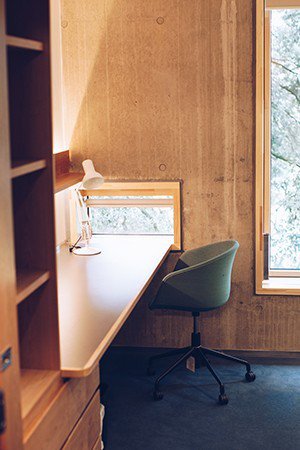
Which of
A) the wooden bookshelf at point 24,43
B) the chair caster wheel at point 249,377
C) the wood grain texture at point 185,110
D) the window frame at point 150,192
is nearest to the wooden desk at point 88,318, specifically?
the window frame at point 150,192

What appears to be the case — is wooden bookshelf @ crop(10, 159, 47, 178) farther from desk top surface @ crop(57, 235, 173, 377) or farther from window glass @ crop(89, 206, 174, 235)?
window glass @ crop(89, 206, 174, 235)

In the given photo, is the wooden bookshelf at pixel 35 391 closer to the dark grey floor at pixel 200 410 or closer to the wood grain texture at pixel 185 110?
the dark grey floor at pixel 200 410

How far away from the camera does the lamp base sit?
434 cm

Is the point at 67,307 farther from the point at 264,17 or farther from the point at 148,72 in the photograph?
the point at 264,17

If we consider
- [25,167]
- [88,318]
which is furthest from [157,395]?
[25,167]

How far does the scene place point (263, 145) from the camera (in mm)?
4594

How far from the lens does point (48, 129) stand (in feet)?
7.93

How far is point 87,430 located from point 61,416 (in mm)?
367

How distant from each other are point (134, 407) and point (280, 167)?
5.53 feet

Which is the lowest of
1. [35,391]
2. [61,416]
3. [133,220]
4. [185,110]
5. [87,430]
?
[87,430]

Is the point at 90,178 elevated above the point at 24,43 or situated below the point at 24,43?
Answer: below

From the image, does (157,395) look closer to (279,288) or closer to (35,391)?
(279,288)

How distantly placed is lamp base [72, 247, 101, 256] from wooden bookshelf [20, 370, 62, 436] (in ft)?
5.86

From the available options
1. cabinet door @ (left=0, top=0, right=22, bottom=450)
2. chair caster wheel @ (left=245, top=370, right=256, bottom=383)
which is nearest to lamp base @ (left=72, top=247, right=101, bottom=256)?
chair caster wheel @ (left=245, top=370, right=256, bottom=383)
